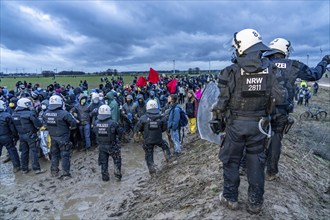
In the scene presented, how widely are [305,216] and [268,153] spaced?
119 cm

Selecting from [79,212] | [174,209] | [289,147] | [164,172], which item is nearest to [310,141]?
[289,147]

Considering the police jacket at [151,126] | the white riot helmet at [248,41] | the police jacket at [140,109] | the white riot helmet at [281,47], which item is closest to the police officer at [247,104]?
the white riot helmet at [248,41]

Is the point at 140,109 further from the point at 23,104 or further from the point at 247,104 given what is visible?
the point at 247,104

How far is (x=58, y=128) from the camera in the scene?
7320 mm

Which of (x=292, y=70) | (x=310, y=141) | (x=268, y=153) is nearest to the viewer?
(x=292, y=70)

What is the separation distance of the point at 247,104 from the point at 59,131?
5.64 meters

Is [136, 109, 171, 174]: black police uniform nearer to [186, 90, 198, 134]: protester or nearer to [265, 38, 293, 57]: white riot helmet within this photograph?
[186, 90, 198, 134]: protester

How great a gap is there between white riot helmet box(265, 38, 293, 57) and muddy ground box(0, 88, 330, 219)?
7.69 ft

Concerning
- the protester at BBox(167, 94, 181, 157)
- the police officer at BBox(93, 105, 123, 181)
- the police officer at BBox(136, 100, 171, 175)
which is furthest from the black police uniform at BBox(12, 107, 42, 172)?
the protester at BBox(167, 94, 181, 157)

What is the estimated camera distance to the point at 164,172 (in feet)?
23.6

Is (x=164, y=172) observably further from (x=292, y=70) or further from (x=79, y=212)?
(x=292, y=70)

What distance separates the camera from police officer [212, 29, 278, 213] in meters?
3.35

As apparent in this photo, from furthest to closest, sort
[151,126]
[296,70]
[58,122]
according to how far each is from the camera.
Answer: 1. [58,122]
2. [151,126]
3. [296,70]

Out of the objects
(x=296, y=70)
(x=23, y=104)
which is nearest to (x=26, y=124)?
(x=23, y=104)
